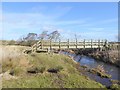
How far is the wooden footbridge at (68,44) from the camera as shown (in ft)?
111

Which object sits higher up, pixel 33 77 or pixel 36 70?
pixel 36 70

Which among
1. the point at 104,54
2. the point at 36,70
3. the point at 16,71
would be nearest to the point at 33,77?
the point at 16,71

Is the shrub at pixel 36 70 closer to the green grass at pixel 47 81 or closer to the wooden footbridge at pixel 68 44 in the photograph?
the green grass at pixel 47 81

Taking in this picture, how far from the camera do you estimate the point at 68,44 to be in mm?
38469

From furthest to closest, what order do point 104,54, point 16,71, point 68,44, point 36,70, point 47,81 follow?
point 104,54 → point 68,44 → point 36,70 → point 16,71 → point 47,81

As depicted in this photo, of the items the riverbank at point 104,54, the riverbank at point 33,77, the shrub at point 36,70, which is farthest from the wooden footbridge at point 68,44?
the shrub at point 36,70

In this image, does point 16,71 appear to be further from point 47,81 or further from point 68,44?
point 68,44

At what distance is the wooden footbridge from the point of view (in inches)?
1336

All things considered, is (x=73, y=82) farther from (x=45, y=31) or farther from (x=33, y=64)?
(x=45, y=31)

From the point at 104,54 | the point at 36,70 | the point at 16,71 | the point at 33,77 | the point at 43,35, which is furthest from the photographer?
the point at 43,35

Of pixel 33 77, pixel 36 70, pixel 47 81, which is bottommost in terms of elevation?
pixel 47 81

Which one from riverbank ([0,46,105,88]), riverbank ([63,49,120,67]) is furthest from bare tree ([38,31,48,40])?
riverbank ([0,46,105,88])

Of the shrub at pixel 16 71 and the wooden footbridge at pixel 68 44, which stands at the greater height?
the wooden footbridge at pixel 68 44

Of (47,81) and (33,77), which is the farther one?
(33,77)
